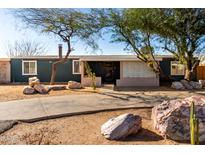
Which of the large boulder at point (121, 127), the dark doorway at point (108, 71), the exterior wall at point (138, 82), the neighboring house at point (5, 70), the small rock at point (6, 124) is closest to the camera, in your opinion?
the large boulder at point (121, 127)

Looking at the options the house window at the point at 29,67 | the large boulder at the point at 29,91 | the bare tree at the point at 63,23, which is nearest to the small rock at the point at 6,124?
the large boulder at the point at 29,91

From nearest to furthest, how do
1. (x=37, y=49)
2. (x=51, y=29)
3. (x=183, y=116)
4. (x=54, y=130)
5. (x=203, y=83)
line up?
(x=183, y=116), (x=54, y=130), (x=51, y=29), (x=203, y=83), (x=37, y=49)

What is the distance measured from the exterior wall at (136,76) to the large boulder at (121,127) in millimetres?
11174

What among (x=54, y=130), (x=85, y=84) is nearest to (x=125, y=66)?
(x=85, y=84)

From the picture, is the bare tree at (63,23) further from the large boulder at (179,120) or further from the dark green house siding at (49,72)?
the large boulder at (179,120)

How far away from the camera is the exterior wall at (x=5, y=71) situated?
65.4 ft

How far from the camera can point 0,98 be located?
11227 mm

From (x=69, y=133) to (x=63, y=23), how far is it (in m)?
9.38

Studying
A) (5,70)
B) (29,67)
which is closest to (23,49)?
(5,70)

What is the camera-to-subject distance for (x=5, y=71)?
787 inches

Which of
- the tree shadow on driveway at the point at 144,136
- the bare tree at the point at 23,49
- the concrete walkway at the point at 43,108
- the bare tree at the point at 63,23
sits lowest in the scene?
the tree shadow on driveway at the point at 144,136

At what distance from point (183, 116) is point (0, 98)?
7854 millimetres

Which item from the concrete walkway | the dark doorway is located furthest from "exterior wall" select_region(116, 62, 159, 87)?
the concrete walkway

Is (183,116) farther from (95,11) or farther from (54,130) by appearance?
(95,11)
